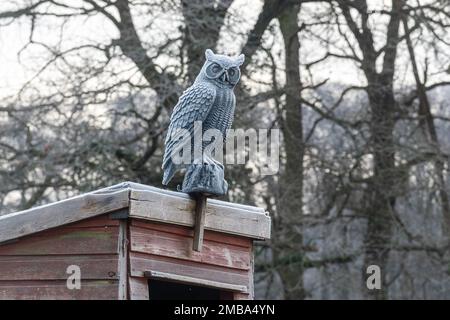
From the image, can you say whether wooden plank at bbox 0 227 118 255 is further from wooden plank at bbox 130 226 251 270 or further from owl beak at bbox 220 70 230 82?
owl beak at bbox 220 70 230 82

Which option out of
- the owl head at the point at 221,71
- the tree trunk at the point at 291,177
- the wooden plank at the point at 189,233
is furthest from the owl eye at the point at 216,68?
the tree trunk at the point at 291,177

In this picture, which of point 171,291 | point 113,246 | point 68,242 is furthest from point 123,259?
point 171,291

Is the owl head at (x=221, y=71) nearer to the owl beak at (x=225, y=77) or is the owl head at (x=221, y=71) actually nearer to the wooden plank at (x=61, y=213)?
the owl beak at (x=225, y=77)

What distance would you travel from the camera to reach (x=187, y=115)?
6.24 m

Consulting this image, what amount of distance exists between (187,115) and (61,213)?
0.90 meters

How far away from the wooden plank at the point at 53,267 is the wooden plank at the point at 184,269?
0.43 feet

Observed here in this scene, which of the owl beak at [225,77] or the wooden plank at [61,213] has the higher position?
the owl beak at [225,77]

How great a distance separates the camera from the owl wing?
20.3ft

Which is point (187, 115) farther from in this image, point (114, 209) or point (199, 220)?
point (114, 209)

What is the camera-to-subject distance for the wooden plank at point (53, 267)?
19.2 feet
